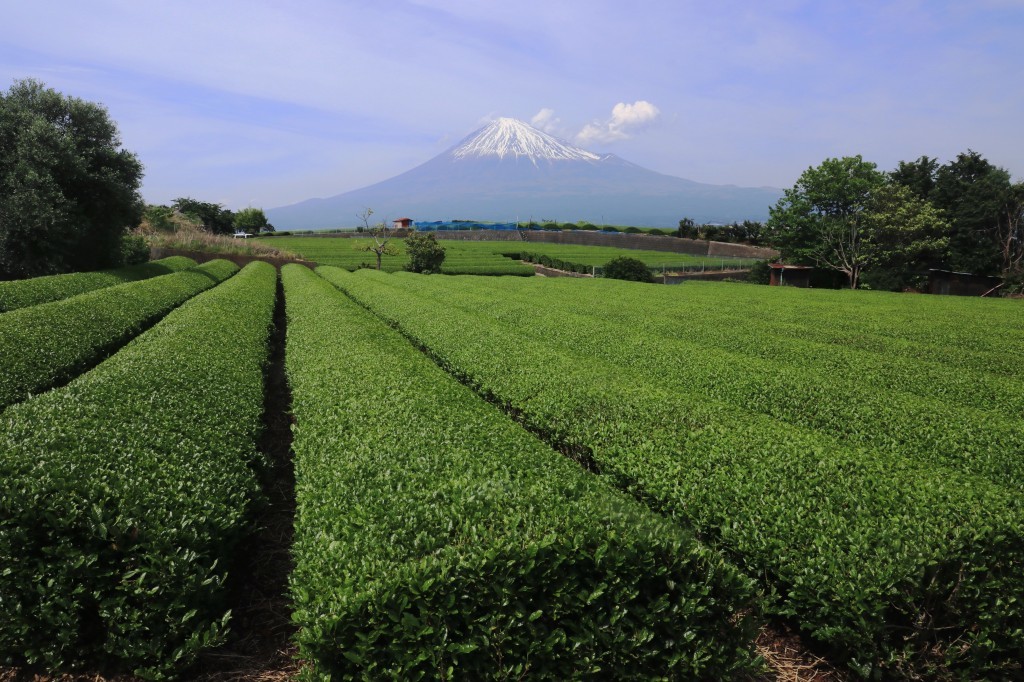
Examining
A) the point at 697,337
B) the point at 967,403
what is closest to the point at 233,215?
the point at 697,337

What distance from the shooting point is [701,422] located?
19.4ft

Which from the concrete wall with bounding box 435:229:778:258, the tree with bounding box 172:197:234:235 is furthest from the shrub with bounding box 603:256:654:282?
the tree with bounding box 172:197:234:235

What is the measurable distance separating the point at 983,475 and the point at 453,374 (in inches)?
287

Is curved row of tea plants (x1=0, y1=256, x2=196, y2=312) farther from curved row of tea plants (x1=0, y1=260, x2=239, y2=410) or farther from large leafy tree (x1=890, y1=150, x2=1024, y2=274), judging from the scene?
Answer: large leafy tree (x1=890, y1=150, x2=1024, y2=274)

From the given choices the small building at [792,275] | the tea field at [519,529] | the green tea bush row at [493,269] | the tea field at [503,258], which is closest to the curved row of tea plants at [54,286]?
the tea field at [519,529]

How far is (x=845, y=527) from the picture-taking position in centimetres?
393

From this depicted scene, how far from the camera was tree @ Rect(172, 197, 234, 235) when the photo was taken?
254 feet

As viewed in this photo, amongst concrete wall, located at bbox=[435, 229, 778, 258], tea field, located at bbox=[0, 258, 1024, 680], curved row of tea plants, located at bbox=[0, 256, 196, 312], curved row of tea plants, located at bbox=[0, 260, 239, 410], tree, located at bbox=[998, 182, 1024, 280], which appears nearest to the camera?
tea field, located at bbox=[0, 258, 1024, 680]

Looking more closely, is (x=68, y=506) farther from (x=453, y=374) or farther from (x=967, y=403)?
(x=967, y=403)

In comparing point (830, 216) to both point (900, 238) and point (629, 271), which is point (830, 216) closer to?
point (900, 238)

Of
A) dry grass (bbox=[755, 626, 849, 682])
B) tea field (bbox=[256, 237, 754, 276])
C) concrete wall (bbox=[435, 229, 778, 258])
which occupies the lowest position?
dry grass (bbox=[755, 626, 849, 682])

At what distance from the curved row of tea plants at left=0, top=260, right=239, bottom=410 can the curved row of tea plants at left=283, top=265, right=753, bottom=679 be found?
4.98m

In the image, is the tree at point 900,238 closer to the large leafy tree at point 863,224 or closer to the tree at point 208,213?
the large leafy tree at point 863,224

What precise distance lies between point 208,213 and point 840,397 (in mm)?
88756
